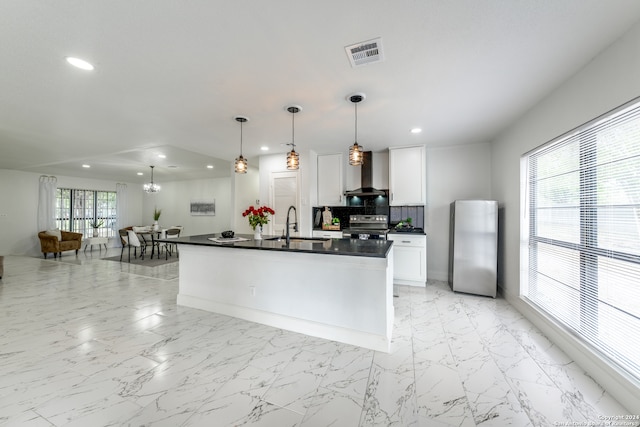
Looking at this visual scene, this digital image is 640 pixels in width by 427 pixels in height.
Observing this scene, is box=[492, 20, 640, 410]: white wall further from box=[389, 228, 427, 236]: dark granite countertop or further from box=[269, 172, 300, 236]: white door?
box=[269, 172, 300, 236]: white door

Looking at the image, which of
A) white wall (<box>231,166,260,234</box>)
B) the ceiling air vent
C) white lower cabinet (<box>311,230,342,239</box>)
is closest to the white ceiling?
the ceiling air vent

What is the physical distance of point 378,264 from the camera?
88.0 inches

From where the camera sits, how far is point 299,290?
2.56 meters

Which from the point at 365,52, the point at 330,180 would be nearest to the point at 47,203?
the point at 330,180

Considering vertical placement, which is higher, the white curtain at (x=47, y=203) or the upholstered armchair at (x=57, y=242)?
the white curtain at (x=47, y=203)

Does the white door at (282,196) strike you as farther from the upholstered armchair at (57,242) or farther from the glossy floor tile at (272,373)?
the upholstered armchair at (57,242)

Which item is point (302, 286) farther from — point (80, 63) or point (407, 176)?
point (407, 176)

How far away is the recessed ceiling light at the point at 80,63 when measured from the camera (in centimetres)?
192

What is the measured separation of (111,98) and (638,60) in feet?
14.5

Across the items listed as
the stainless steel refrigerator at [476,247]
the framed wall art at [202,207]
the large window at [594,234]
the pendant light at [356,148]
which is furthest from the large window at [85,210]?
the large window at [594,234]

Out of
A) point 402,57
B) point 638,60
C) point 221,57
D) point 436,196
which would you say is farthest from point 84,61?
point 436,196

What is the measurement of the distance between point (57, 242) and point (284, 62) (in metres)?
8.89

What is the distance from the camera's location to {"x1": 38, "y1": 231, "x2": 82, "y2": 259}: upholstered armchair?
6730 millimetres

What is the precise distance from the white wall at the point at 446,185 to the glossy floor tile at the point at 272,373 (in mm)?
1492
